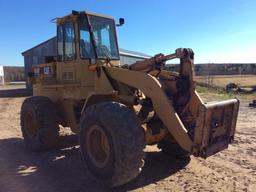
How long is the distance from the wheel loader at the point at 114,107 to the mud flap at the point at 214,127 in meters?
0.01

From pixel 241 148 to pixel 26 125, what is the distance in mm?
5282

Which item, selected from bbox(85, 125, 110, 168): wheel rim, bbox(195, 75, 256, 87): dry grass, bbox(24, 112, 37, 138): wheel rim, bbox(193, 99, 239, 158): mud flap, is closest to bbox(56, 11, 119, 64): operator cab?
bbox(24, 112, 37, 138): wheel rim

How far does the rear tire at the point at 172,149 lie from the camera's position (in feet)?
21.8

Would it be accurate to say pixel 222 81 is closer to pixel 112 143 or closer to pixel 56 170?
pixel 56 170

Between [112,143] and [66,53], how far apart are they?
309 cm

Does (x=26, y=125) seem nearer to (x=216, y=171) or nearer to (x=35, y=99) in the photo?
(x=35, y=99)

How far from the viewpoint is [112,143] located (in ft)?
16.5

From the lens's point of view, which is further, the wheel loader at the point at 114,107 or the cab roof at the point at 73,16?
the cab roof at the point at 73,16

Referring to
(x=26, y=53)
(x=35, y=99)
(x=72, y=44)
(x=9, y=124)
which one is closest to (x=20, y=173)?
(x=35, y=99)

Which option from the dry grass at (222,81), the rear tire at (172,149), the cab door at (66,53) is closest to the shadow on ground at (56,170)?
the rear tire at (172,149)

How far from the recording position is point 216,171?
20.2 ft

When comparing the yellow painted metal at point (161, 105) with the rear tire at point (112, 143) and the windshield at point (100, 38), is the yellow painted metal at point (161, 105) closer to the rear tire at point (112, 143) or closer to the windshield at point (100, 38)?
the rear tire at point (112, 143)

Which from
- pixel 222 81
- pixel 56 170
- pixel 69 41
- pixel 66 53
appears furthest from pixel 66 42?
pixel 222 81

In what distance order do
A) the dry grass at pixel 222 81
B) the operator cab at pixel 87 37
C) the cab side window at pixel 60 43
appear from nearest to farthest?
the operator cab at pixel 87 37
the cab side window at pixel 60 43
the dry grass at pixel 222 81
